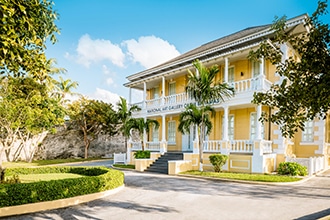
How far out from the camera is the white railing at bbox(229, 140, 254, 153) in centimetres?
1510

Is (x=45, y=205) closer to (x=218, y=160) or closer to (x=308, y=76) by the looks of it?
(x=308, y=76)

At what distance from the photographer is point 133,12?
11.7 m

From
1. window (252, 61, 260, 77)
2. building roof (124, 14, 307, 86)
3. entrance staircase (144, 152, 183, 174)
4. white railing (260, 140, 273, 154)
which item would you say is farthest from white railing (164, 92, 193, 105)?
white railing (260, 140, 273, 154)

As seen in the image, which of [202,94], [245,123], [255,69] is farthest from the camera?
[245,123]

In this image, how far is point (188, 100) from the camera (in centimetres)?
1912

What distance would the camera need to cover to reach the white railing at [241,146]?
15.1 metres

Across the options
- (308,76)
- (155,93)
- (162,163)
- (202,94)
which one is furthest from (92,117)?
(308,76)

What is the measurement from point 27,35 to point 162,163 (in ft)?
46.5

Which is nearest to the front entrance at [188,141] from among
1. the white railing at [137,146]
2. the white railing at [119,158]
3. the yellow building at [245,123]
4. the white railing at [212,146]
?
the yellow building at [245,123]

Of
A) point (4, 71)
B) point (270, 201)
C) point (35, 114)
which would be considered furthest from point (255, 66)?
point (4, 71)

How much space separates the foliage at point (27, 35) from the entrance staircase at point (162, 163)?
1214cm

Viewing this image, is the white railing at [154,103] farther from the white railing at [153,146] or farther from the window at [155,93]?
the white railing at [153,146]

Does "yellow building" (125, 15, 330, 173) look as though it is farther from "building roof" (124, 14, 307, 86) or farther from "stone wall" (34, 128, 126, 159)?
"stone wall" (34, 128, 126, 159)

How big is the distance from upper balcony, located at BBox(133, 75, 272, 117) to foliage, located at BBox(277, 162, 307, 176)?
4.03 m
